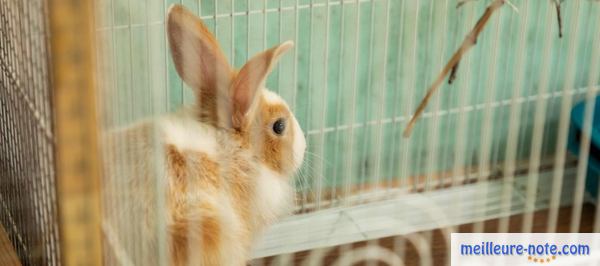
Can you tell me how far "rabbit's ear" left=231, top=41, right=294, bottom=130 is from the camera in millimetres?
913

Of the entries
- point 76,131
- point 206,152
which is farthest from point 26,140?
point 76,131

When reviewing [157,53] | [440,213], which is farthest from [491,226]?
[157,53]

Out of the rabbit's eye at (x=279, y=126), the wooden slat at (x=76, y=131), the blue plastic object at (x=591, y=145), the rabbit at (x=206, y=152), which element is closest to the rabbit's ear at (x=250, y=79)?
the rabbit at (x=206, y=152)

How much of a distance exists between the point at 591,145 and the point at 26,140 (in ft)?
3.08

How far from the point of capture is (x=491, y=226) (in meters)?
1.17

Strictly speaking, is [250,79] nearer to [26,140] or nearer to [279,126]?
[279,126]

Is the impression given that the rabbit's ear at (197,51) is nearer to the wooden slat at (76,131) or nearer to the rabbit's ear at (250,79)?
the rabbit's ear at (250,79)

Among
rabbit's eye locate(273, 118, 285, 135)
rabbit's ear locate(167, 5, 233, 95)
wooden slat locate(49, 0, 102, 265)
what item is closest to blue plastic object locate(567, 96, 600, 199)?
rabbit's eye locate(273, 118, 285, 135)

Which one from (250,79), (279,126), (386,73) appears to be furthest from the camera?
(386,73)

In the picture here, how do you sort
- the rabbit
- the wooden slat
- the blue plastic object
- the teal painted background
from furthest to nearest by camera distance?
the blue plastic object, the teal painted background, the rabbit, the wooden slat

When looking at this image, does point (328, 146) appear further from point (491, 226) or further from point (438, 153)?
point (491, 226)

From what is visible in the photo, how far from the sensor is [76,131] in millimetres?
681

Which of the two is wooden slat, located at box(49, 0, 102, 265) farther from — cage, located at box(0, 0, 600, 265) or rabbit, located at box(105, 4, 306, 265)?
rabbit, located at box(105, 4, 306, 265)

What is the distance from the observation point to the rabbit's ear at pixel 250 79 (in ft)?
3.00
